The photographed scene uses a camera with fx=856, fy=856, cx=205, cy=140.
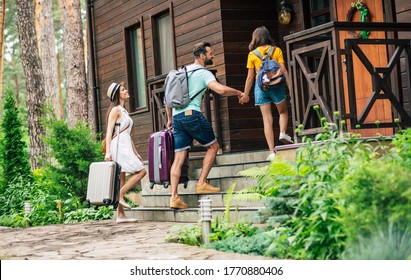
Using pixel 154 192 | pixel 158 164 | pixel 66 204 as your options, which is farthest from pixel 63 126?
pixel 158 164

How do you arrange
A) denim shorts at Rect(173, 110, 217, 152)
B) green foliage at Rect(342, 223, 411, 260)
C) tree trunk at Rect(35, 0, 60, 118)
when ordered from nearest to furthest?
1. green foliage at Rect(342, 223, 411, 260)
2. denim shorts at Rect(173, 110, 217, 152)
3. tree trunk at Rect(35, 0, 60, 118)

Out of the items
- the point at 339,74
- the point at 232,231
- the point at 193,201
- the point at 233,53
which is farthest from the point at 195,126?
the point at 233,53

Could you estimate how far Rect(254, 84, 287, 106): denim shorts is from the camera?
10.9 m

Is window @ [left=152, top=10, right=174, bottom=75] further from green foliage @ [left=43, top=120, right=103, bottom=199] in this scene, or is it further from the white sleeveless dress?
the white sleeveless dress

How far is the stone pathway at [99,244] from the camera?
8336 millimetres

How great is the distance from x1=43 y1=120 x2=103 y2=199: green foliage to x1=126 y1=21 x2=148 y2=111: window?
2.63 m

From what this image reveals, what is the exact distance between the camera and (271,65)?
10664mm

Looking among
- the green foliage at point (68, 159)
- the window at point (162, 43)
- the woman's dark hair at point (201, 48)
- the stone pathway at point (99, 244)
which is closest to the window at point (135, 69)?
the window at point (162, 43)

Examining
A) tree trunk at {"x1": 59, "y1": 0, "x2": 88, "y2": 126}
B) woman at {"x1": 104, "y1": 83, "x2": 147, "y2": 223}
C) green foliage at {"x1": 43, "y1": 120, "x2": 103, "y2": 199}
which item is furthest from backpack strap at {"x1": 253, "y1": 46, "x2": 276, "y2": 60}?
tree trunk at {"x1": 59, "y1": 0, "x2": 88, "y2": 126}

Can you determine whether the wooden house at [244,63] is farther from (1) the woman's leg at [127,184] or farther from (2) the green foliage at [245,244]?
(2) the green foliage at [245,244]

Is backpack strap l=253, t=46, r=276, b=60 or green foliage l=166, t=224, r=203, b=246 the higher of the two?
backpack strap l=253, t=46, r=276, b=60

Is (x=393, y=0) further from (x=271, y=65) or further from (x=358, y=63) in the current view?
(x=271, y=65)

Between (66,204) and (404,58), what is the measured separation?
6543 millimetres

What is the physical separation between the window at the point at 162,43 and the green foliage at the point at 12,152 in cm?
302
